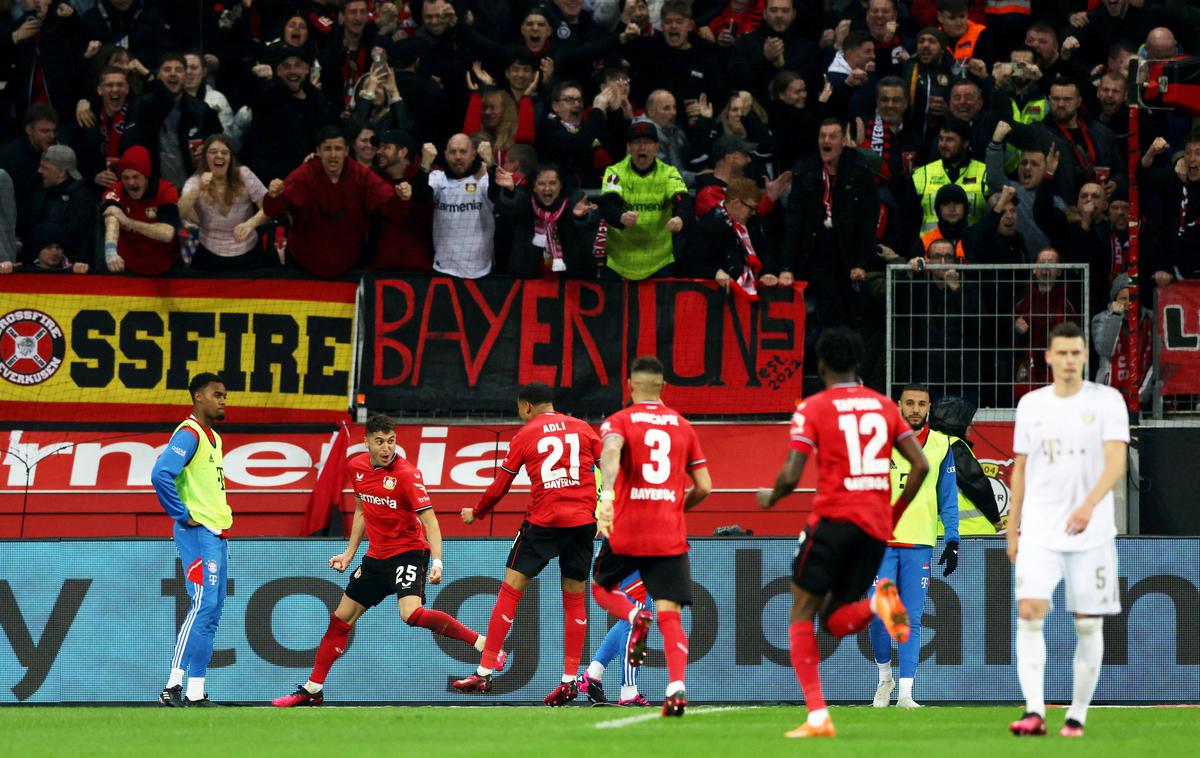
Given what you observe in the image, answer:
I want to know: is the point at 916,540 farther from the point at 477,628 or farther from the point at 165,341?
the point at 165,341

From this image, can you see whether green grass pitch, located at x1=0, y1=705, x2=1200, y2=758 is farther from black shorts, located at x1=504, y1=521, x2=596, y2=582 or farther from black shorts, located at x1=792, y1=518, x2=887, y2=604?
black shorts, located at x1=504, y1=521, x2=596, y2=582

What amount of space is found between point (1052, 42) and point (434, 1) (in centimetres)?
666

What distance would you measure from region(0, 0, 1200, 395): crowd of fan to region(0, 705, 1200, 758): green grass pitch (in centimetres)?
601

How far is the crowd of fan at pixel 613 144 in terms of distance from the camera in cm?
1709

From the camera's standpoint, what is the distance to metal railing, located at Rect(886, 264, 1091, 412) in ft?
54.4

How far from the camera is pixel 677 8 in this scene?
1909 cm

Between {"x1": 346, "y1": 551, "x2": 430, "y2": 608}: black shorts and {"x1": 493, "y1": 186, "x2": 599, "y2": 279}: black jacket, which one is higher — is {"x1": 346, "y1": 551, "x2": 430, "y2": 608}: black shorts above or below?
below

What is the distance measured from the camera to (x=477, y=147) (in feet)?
57.4

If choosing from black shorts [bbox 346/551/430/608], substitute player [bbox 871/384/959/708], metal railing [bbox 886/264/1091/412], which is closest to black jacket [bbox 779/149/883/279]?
metal railing [bbox 886/264/1091/412]

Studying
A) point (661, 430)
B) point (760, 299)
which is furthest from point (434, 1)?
point (661, 430)

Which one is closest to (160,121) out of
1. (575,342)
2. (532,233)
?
(532,233)

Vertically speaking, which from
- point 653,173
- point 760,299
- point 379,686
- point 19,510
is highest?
point 653,173

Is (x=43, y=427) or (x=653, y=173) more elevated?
(x=653, y=173)

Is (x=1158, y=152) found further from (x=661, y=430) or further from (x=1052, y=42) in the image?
(x=661, y=430)
